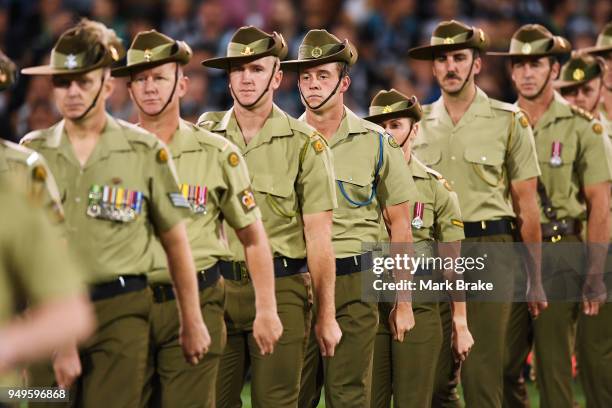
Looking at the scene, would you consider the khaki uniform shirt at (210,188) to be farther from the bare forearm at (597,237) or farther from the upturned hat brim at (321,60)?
the bare forearm at (597,237)

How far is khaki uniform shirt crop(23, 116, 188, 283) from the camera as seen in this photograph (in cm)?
571

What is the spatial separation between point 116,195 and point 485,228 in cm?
350

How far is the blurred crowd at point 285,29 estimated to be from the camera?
1241cm

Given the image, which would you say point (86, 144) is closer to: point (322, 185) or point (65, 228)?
point (65, 228)

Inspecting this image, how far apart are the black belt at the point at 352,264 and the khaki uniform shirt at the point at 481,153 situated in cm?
133

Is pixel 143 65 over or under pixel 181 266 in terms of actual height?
over

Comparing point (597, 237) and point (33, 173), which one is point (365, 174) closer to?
point (597, 237)

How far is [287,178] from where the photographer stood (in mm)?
7133

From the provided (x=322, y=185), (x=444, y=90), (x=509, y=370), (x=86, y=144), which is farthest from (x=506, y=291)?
(x=86, y=144)

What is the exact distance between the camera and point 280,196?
23.3ft

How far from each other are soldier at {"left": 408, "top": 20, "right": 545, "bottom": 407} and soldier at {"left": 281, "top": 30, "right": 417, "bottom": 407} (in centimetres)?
97

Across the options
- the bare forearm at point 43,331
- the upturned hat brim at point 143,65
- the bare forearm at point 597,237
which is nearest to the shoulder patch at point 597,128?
the bare forearm at point 597,237

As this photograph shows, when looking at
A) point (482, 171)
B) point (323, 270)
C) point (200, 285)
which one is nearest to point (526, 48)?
point (482, 171)

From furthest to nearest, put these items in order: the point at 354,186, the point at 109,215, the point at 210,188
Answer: the point at 354,186 → the point at 210,188 → the point at 109,215
